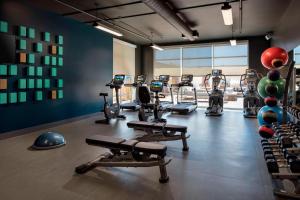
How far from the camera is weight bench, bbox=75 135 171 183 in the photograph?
264 cm

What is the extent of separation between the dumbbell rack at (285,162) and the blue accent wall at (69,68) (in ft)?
16.8

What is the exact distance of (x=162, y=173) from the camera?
2662 mm

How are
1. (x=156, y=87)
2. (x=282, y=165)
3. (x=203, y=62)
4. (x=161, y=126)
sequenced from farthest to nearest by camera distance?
(x=203, y=62), (x=156, y=87), (x=161, y=126), (x=282, y=165)

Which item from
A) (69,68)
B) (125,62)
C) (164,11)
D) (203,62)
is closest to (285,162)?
(164,11)

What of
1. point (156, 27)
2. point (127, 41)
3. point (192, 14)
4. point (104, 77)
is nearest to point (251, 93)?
point (192, 14)

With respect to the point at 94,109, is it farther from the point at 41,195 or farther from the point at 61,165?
the point at 41,195

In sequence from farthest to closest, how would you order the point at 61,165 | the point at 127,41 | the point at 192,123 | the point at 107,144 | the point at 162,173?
the point at 127,41 → the point at 192,123 → the point at 61,165 → the point at 107,144 → the point at 162,173

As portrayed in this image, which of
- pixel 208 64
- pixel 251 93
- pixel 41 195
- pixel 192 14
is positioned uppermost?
pixel 192 14

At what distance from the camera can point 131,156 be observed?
9.78 feet

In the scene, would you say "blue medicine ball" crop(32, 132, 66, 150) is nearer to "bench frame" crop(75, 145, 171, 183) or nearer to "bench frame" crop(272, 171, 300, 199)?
"bench frame" crop(75, 145, 171, 183)

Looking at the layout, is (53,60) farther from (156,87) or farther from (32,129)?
(156,87)

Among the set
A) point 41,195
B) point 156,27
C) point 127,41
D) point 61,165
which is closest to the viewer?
point 41,195

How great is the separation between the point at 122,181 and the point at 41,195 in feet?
2.99

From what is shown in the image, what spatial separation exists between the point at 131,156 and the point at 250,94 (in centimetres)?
655
